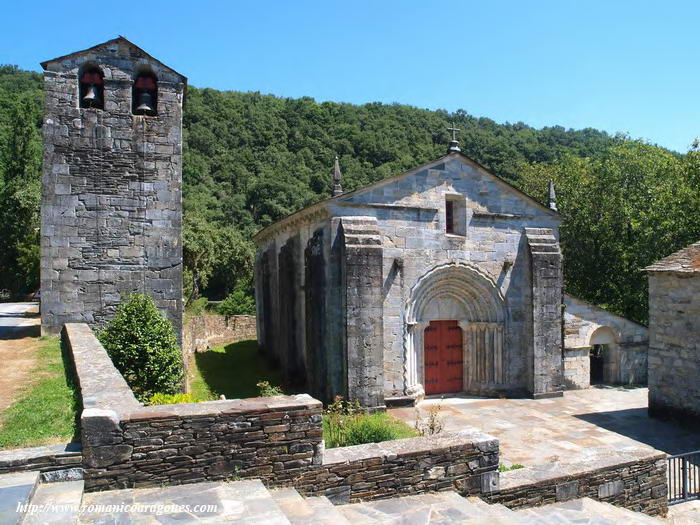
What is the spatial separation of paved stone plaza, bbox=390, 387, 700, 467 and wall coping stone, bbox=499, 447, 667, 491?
0.32m

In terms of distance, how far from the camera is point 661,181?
25.5 m

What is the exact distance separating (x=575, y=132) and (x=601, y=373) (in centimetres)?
6028

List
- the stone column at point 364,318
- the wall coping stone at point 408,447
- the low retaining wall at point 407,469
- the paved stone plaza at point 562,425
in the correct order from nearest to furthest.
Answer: the low retaining wall at point 407,469 < the wall coping stone at point 408,447 < the paved stone plaza at point 562,425 < the stone column at point 364,318

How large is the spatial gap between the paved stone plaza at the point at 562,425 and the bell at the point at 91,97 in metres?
11.7

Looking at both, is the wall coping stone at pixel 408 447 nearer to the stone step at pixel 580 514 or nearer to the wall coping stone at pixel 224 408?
the wall coping stone at pixel 224 408

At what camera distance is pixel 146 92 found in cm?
1425

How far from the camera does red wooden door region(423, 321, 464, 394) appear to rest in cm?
1658

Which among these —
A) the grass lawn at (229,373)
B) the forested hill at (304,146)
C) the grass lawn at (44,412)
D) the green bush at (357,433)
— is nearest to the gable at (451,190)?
the green bush at (357,433)

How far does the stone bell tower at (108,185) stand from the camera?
44.2ft

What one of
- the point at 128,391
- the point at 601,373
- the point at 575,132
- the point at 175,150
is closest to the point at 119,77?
the point at 175,150

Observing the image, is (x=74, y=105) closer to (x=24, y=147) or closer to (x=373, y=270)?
(x=373, y=270)

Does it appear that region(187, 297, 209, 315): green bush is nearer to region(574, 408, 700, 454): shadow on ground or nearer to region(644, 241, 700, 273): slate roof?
region(574, 408, 700, 454): shadow on ground

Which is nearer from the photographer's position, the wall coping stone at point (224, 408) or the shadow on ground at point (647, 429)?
the wall coping stone at point (224, 408)

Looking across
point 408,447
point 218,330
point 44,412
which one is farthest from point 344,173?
point 44,412
